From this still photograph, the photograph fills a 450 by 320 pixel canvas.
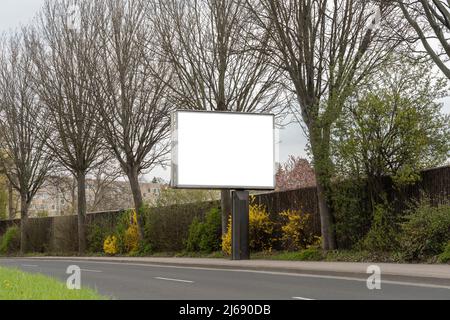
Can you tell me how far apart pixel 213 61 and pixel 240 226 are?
7179 mm

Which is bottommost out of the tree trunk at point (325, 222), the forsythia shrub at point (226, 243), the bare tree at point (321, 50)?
the forsythia shrub at point (226, 243)

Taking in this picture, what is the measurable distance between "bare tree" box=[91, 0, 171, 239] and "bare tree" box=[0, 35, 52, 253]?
7.89 meters

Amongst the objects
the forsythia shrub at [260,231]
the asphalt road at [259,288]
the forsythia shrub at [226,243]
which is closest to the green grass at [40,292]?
the asphalt road at [259,288]

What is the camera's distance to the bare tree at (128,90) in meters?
33.6

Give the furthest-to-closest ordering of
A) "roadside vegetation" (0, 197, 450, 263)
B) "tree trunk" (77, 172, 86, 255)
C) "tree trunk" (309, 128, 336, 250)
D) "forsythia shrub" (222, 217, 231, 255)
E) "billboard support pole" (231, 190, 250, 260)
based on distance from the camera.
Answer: "tree trunk" (77, 172, 86, 255) → "forsythia shrub" (222, 217, 231, 255) → "billboard support pole" (231, 190, 250, 260) → "tree trunk" (309, 128, 336, 250) → "roadside vegetation" (0, 197, 450, 263)

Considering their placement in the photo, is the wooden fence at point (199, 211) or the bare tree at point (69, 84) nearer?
the wooden fence at point (199, 211)

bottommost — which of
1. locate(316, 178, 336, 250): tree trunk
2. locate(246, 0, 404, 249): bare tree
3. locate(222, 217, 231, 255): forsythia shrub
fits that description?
locate(222, 217, 231, 255): forsythia shrub

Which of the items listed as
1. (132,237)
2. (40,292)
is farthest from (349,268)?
(132,237)

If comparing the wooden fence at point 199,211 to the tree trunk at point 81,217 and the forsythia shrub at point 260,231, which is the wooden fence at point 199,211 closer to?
the forsythia shrub at point 260,231

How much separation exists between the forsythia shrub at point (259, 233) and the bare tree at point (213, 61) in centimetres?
90

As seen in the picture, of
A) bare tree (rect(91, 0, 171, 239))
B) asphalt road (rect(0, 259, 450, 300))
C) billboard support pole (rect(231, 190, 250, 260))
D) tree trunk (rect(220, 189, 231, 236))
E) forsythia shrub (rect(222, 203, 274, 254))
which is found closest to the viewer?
asphalt road (rect(0, 259, 450, 300))

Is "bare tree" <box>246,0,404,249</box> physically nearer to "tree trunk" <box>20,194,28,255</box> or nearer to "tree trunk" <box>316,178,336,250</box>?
"tree trunk" <box>316,178,336,250</box>

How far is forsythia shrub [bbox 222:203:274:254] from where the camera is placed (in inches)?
1101

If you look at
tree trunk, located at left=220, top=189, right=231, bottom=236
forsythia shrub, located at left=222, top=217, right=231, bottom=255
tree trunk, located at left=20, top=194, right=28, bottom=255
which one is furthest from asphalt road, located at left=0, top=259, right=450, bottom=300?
tree trunk, located at left=20, top=194, right=28, bottom=255
